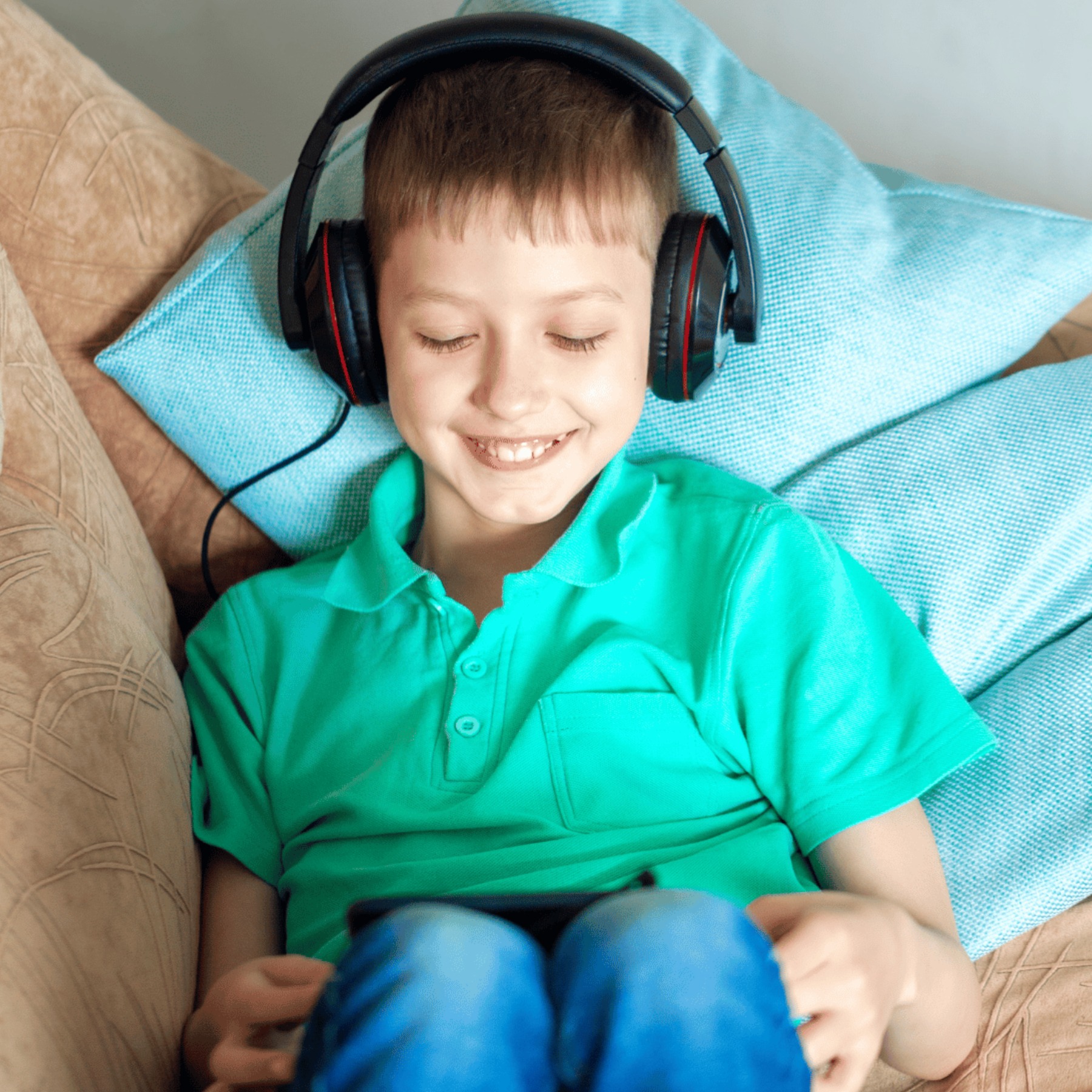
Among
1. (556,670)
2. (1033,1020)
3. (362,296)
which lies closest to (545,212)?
(362,296)

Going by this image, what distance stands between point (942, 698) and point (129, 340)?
0.83 meters

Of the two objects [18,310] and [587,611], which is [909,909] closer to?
[587,611]

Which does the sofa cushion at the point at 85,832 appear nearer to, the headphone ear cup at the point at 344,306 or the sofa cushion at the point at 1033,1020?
the headphone ear cup at the point at 344,306

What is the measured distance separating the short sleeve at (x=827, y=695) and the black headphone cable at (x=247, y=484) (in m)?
0.44

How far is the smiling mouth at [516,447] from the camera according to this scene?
0.89 m

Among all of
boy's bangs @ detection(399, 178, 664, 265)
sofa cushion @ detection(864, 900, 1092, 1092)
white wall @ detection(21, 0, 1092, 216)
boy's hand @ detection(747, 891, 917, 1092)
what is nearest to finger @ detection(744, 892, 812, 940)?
boy's hand @ detection(747, 891, 917, 1092)

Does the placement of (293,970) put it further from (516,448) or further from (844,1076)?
(516,448)

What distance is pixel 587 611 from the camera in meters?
0.89

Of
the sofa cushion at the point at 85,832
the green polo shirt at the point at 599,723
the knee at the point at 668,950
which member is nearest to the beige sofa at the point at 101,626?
the sofa cushion at the point at 85,832

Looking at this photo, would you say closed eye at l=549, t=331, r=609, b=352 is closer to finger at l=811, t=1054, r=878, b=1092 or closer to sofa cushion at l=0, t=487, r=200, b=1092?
sofa cushion at l=0, t=487, r=200, b=1092

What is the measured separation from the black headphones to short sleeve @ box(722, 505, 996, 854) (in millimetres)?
181

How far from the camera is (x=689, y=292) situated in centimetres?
84

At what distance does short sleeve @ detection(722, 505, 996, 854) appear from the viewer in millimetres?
790

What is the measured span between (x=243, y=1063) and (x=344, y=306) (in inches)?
22.8
